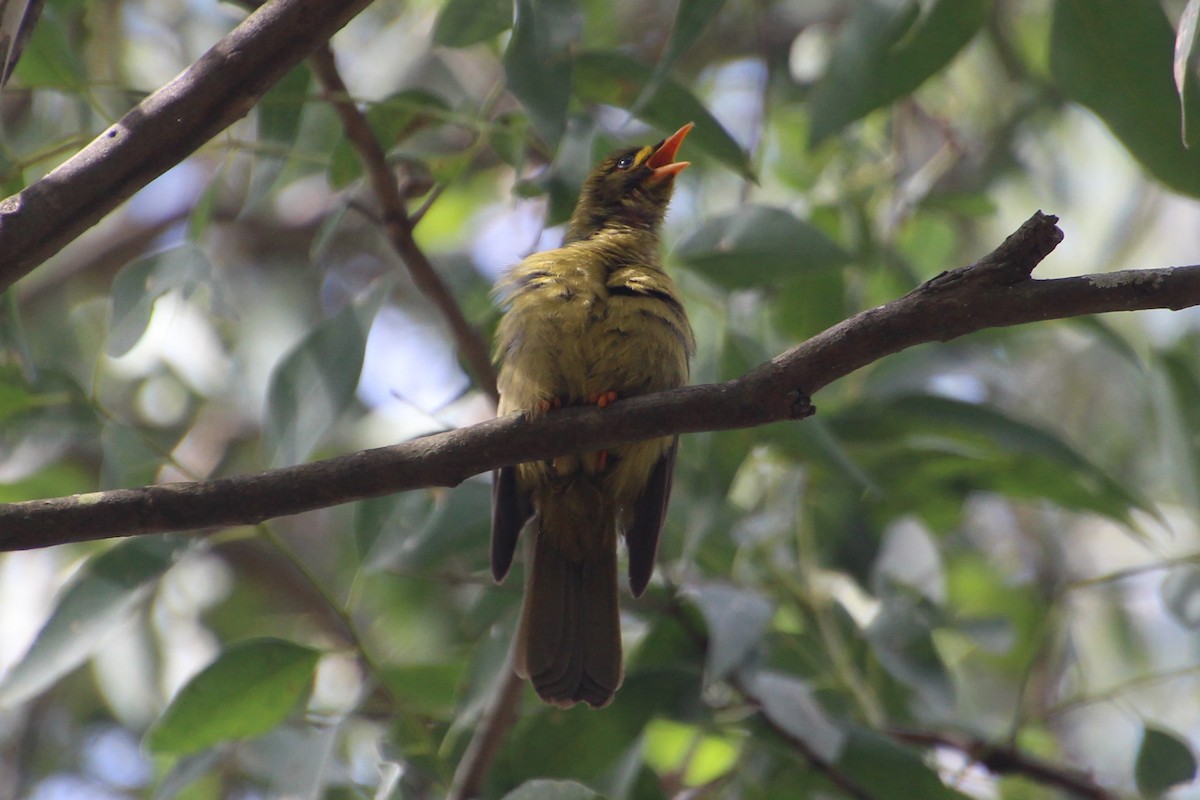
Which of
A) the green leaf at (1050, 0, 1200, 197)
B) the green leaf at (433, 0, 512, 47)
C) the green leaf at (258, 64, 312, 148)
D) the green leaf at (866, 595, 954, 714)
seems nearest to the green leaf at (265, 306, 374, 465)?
the green leaf at (258, 64, 312, 148)

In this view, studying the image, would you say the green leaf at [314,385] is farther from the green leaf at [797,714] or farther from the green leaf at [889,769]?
the green leaf at [889,769]

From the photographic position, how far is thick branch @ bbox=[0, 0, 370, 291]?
2479mm

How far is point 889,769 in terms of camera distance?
3.59m

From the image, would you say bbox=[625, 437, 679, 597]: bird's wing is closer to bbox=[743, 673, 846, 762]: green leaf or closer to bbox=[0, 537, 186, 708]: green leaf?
bbox=[743, 673, 846, 762]: green leaf

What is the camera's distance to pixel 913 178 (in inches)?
229

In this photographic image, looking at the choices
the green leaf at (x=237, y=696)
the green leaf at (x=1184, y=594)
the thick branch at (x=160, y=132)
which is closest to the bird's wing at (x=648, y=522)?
the green leaf at (x=237, y=696)

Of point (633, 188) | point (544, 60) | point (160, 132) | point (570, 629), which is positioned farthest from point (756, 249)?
point (160, 132)

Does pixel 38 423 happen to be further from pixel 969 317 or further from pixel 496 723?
pixel 969 317

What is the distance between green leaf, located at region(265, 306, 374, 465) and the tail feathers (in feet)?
2.92

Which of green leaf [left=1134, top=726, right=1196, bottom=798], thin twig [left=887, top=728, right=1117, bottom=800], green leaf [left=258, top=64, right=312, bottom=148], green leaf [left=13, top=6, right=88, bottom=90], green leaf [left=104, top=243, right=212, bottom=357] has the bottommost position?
green leaf [left=1134, top=726, right=1196, bottom=798]

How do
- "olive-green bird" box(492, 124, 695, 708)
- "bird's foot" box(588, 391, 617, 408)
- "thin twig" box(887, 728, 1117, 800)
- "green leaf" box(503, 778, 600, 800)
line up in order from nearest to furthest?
"green leaf" box(503, 778, 600, 800) → "bird's foot" box(588, 391, 617, 408) → "olive-green bird" box(492, 124, 695, 708) → "thin twig" box(887, 728, 1117, 800)

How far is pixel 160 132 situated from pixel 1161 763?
122 inches

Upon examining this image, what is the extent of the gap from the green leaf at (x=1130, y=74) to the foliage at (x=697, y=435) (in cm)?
1

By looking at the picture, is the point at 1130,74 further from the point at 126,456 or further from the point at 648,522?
the point at 126,456
